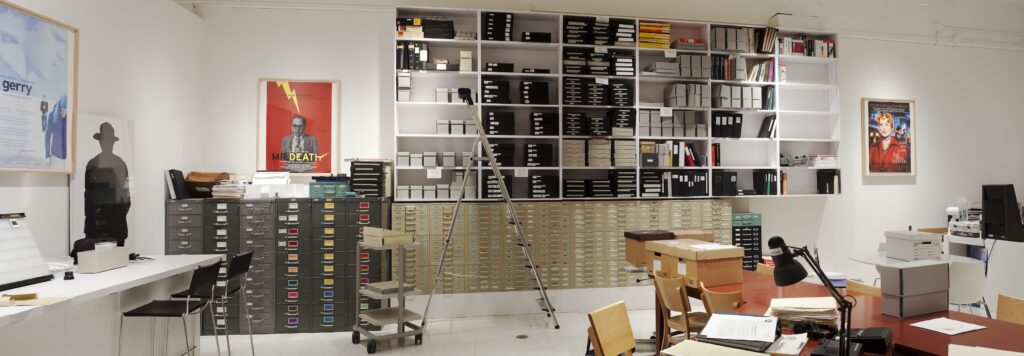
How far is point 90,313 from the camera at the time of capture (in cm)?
332

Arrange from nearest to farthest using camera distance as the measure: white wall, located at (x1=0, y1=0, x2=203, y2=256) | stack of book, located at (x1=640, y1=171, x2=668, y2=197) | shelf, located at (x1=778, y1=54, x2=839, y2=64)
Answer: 1. white wall, located at (x1=0, y1=0, x2=203, y2=256)
2. stack of book, located at (x1=640, y1=171, x2=668, y2=197)
3. shelf, located at (x1=778, y1=54, x2=839, y2=64)

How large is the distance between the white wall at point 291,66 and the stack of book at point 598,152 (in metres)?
2.20

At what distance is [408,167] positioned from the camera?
5793mm

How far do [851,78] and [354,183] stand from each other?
245 inches

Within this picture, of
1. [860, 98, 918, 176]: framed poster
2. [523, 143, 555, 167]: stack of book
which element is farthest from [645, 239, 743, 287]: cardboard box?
[860, 98, 918, 176]: framed poster

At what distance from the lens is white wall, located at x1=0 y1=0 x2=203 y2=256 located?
3.74 metres

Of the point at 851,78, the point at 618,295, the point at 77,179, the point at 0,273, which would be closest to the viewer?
the point at 0,273

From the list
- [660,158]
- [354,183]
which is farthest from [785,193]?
[354,183]

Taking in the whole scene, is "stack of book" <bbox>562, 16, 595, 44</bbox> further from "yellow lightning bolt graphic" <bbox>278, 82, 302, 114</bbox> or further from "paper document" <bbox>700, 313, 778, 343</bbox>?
"paper document" <bbox>700, 313, 778, 343</bbox>

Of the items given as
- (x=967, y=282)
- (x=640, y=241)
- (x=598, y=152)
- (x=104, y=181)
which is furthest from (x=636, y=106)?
(x=104, y=181)

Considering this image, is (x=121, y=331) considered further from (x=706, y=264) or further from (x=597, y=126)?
(x=597, y=126)

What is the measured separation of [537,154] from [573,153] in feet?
1.31

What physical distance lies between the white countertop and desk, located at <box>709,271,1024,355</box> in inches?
126

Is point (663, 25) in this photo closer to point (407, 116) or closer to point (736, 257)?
point (407, 116)
